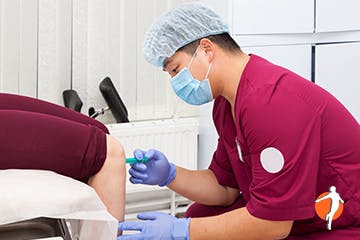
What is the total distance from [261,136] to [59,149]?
53 centimetres

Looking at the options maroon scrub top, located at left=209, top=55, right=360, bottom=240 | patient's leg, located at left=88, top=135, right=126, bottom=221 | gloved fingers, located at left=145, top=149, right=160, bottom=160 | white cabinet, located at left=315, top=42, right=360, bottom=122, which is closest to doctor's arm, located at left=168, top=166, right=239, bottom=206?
gloved fingers, located at left=145, top=149, right=160, bottom=160

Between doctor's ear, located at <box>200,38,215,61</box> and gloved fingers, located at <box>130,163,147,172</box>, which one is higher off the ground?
doctor's ear, located at <box>200,38,215,61</box>

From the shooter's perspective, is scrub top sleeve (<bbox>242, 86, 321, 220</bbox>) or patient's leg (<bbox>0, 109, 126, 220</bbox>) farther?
scrub top sleeve (<bbox>242, 86, 321, 220</bbox>)

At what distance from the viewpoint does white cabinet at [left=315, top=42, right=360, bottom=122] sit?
285cm

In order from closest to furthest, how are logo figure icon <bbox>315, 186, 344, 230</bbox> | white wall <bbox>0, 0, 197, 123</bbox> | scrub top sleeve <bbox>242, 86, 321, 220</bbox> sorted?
scrub top sleeve <bbox>242, 86, 321, 220</bbox> < logo figure icon <bbox>315, 186, 344, 230</bbox> < white wall <bbox>0, 0, 197, 123</bbox>

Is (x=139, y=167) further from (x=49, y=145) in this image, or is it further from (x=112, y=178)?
(x=49, y=145)

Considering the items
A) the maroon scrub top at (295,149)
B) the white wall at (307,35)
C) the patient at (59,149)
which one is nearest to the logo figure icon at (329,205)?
the maroon scrub top at (295,149)

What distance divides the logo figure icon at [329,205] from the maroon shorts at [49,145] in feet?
2.14

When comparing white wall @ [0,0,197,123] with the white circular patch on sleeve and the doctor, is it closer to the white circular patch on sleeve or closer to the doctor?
the doctor

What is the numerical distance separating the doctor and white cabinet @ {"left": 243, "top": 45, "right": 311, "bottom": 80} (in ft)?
3.48

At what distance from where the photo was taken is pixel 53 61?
8.89 feet

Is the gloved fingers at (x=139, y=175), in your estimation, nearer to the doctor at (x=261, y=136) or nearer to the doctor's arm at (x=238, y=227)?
the doctor at (x=261, y=136)

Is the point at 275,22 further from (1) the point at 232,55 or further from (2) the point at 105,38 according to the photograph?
(1) the point at 232,55

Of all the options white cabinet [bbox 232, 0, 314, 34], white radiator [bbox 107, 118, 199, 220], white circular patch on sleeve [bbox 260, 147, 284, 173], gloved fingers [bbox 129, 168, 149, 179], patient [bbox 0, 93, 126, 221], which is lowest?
white radiator [bbox 107, 118, 199, 220]
